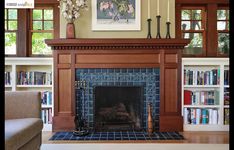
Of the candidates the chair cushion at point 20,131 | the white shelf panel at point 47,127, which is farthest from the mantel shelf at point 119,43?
the chair cushion at point 20,131

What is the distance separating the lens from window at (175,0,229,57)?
14.9 feet

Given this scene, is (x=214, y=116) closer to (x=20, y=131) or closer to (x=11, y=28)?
(x=20, y=131)

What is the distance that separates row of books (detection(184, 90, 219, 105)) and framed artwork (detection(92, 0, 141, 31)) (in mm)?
1485

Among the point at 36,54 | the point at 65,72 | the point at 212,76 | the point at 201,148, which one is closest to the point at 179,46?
the point at 212,76

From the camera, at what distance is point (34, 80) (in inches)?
168

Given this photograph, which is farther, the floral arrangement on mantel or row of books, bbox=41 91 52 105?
row of books, bbox=41 91 52 105

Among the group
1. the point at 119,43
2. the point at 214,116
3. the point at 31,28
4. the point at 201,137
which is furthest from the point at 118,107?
the point at 31,28

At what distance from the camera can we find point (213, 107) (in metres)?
4.25

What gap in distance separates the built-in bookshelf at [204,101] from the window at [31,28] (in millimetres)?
2555

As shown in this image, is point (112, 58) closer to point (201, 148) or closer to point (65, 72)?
point (65, 72)

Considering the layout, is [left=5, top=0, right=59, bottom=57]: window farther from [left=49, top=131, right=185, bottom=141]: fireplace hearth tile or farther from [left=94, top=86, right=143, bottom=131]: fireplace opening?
[left=49, top=131, right=185, bottom=141]: fireplace hearth tile

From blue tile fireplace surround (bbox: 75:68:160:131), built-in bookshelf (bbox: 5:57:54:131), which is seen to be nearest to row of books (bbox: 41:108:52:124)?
built-in bookshelf (bbox: 5:57:54:131)

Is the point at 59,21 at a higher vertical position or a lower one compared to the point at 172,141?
higher
